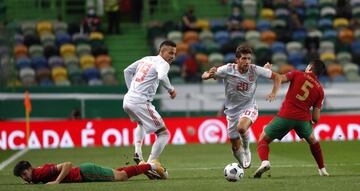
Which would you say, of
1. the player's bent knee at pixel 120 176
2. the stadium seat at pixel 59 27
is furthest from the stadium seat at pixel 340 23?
the player's bent knee at pixel 120 176

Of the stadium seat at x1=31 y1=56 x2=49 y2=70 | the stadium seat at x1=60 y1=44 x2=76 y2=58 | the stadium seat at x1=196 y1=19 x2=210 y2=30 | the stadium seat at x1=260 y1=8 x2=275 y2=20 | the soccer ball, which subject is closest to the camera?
the soccer ball

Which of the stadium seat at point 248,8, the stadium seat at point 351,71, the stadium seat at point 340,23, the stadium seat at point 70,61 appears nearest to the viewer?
the stadium seat at point 70,61

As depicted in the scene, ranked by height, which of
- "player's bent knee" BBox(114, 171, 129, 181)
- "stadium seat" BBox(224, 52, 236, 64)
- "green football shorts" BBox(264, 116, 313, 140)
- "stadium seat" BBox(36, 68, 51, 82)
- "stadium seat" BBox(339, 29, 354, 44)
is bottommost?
"stadium seat" BBox(36, 68, 51, 82)

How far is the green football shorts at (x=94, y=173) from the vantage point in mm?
14359

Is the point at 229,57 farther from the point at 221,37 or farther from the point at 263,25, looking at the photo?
the point at 263,25

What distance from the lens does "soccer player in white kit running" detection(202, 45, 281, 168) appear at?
1602cm

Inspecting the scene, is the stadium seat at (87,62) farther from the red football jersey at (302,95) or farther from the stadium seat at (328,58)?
the red football jersey at (302,95)

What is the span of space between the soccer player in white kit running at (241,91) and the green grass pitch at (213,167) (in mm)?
624

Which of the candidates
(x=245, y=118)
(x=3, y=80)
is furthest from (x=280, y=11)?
(x=245, y=118)

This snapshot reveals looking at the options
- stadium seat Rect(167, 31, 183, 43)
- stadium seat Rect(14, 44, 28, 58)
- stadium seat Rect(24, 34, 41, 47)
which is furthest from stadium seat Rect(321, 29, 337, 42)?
stadium seat Rect(14, 44, 28, 58)

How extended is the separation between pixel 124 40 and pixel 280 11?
5696mm

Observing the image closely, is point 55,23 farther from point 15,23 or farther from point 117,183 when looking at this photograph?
point 117,183

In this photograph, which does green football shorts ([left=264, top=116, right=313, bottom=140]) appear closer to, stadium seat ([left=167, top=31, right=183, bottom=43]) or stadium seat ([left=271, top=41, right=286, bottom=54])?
stadium seat ([left=167, top=31, right=183, bottom=43])

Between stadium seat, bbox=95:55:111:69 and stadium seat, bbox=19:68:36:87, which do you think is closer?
stadium seat, bbox=19:68:36:87
